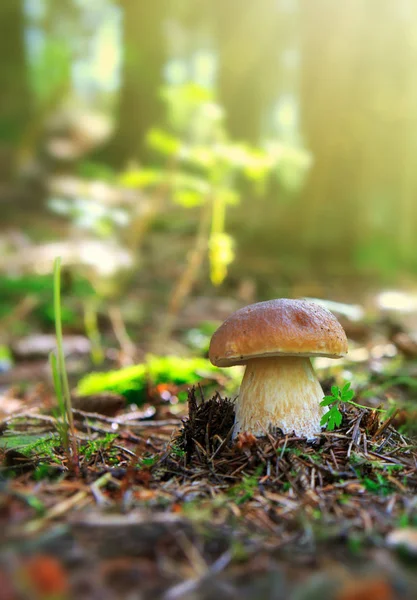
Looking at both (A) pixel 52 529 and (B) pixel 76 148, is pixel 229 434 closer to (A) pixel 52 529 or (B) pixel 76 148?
(A) pixel 52 529

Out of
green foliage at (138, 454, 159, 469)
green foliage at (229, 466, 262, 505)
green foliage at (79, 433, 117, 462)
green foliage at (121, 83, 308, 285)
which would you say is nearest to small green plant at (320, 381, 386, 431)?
green foliage at (229, 466, 262, 505)

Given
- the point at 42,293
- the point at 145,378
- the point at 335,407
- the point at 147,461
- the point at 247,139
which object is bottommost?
the point at 147,461

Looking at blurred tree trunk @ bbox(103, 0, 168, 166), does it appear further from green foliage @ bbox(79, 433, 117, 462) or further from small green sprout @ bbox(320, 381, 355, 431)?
small green sprout @ bbox(320, 381, 355, 431)

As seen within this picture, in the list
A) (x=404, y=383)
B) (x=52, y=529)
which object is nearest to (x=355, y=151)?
(x=404, y=383)

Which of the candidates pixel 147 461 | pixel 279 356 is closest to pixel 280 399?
pixel 279 356

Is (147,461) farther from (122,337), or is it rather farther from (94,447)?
(122,337)

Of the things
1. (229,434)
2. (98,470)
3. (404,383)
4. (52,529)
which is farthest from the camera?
(404,383)

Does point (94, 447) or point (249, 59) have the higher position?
point (249, 59)
